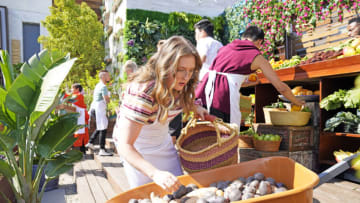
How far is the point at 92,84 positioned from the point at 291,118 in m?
8.06

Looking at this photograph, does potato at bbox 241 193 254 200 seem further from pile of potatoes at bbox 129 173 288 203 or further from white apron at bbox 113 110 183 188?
white apron at bbox 113 110 183 188

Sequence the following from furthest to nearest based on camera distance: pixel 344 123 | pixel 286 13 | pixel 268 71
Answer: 1. pixel 286 13
2. pixel 344 123
3. pixel 268 71

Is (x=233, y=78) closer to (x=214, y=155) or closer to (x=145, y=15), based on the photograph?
(x=214, y=155)

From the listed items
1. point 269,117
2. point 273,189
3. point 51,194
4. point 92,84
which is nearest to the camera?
point 273,189

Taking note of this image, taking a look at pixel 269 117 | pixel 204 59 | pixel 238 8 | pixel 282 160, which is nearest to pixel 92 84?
pixel 238 8

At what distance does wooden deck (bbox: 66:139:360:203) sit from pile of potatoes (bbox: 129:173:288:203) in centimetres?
112

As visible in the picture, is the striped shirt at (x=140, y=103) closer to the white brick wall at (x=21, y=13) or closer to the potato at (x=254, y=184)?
the potato at (x=254, y=184)

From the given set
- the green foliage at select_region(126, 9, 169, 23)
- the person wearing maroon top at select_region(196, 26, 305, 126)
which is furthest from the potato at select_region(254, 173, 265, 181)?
the green foliage at select_region(126, 9, 169, 23)

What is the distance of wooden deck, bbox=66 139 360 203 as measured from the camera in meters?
2.09

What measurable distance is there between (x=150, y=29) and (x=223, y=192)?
8.28 m

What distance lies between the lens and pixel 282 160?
1.34 metres

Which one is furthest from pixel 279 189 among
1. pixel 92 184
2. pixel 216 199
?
pixel 92 184

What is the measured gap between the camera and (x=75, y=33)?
1111 cm

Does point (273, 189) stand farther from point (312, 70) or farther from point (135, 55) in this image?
point (135, 55)
